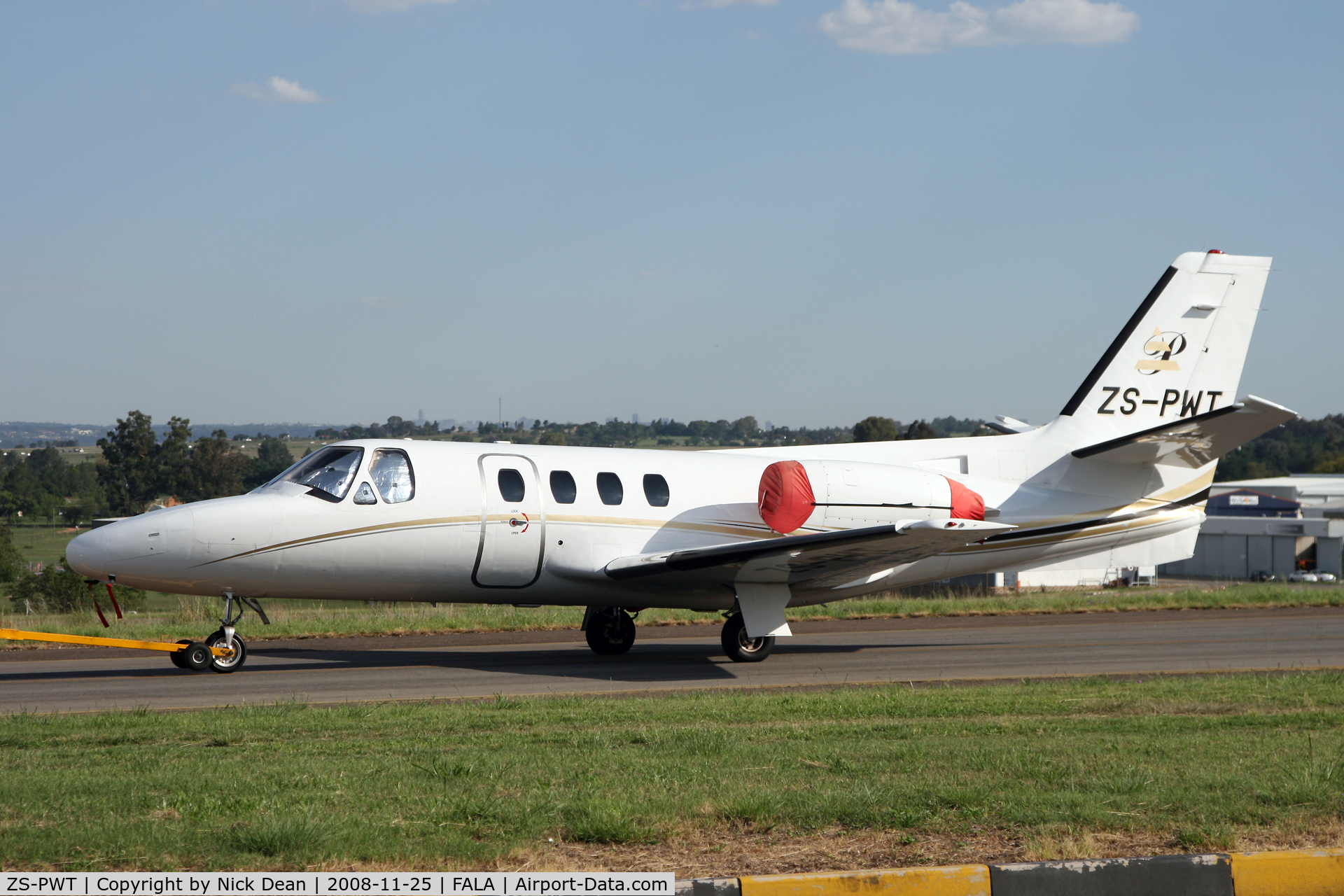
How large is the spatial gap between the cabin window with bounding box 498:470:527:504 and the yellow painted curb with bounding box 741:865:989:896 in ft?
35.6

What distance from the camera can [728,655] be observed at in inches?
659

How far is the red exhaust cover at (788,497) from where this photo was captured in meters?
16.7

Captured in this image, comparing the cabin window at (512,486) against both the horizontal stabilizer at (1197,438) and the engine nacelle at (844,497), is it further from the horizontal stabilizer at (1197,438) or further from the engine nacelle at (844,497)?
the horizontal stabilizer at (1197,438)

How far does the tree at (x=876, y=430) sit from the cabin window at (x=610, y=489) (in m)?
98.2

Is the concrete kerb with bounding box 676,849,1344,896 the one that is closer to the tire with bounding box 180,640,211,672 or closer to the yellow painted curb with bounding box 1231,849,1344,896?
the yellow painted curb with bounding box 1231,849,1344,896

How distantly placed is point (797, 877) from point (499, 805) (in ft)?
6.37

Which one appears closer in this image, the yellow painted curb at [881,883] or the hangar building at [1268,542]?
the yellow painted curb at [881,883]

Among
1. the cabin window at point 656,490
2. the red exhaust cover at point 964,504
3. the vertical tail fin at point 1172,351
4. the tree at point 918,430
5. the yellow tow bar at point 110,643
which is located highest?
the tree at point 918,430

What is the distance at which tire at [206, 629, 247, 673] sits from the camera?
1496 centimetres

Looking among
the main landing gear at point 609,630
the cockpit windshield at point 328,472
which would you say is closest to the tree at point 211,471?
the main landing gear at point 609,630

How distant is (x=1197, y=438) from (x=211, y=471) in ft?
262

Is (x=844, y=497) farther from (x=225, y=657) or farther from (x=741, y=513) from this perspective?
(x=225, y=657)

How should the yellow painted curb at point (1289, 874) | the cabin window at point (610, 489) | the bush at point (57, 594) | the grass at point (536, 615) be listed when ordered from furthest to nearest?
the bush at point (57, 594) → the grass at point (536, 615) → the cabin window at point (610, 489) → the yellow painted curb at point (1289, 874)

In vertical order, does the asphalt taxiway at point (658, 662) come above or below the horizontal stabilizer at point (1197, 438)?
below
